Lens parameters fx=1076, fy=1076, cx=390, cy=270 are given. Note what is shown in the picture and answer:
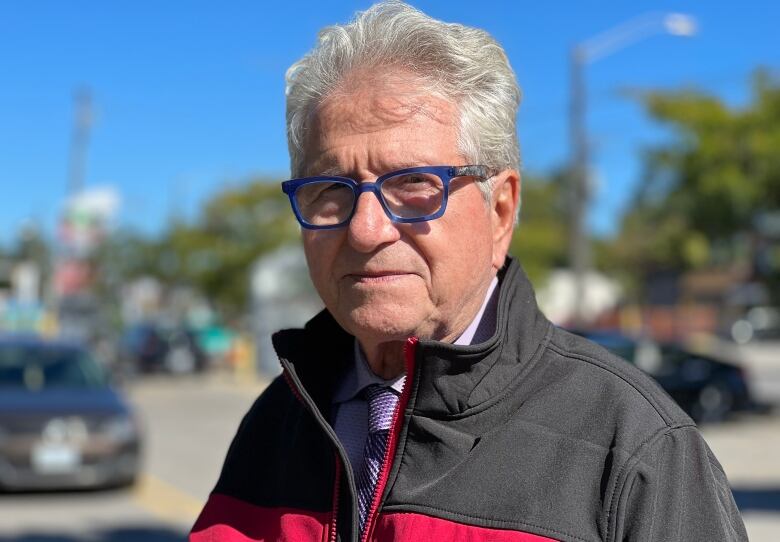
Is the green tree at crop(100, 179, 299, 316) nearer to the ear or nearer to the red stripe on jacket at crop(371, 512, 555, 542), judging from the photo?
the ear

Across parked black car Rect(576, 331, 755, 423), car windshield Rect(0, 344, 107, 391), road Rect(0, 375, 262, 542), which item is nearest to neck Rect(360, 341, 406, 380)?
road Rect(0, 375, 262, 542)

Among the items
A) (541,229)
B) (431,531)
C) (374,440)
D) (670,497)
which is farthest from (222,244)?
(670,497)

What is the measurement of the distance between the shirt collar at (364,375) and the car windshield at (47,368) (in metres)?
9.21

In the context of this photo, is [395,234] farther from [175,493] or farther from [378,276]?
[175,493]

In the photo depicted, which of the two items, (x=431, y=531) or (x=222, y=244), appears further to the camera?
(x=222, y=244)

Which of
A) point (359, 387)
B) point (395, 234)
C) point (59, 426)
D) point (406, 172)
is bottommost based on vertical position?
point (59, 426)

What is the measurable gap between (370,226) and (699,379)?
53.0 ft

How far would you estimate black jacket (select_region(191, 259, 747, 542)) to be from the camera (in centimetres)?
167

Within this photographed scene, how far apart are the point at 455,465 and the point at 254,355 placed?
28.6 meters

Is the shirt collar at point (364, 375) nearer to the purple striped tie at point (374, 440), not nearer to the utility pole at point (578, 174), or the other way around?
the purple striped tie at point (374, 440)

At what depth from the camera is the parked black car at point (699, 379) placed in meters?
17.1

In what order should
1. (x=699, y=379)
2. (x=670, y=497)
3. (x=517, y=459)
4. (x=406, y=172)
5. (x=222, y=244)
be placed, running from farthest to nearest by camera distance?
1. (x=222, y=244)
2. (x=699, y=379)
3. (x=406, y=172)
4. (x=517, y=459)
5. (x=670, y=497)

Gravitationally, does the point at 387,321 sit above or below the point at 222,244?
below

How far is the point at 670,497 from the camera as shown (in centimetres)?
165
